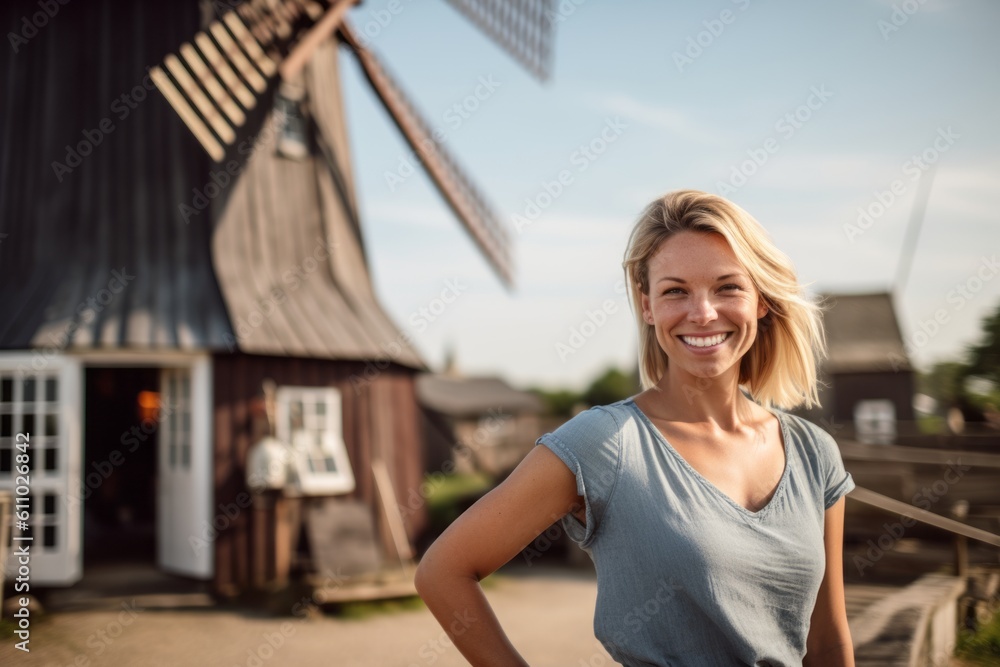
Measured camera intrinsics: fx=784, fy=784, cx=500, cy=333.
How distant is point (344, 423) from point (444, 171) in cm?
383

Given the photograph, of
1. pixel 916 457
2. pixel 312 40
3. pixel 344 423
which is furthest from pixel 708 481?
pixel 312 40

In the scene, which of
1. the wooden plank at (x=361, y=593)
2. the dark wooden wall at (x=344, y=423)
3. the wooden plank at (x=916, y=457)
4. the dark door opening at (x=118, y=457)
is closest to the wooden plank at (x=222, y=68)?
the dark wooden wall at (x=344, y=423)

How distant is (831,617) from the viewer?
1.72m

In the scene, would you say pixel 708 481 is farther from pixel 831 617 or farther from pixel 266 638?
pixel 266 638

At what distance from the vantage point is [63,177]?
8344 mm

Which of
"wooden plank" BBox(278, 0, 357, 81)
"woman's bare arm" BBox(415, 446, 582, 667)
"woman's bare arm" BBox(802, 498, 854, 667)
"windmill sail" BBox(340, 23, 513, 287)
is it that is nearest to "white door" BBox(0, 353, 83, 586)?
"wooden plank" BBox(278, 0, 357, 81)

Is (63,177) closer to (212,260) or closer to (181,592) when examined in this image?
(212,260)

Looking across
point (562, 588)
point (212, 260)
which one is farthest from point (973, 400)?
point (212, 260)

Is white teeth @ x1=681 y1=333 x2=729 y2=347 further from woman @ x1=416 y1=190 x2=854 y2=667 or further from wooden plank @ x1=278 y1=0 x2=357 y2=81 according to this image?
wooden plank @ x1=278 y1=0 x2=357 y2=81

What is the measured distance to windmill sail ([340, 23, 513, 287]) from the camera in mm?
10523

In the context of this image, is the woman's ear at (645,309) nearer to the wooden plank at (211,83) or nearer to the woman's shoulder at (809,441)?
the woman's shoulder at (809,441)

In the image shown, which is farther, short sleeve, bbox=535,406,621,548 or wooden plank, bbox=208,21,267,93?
wooden plank, bbox=208,21,267,93

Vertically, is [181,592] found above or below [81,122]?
below

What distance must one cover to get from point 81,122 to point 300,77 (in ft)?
8.26
